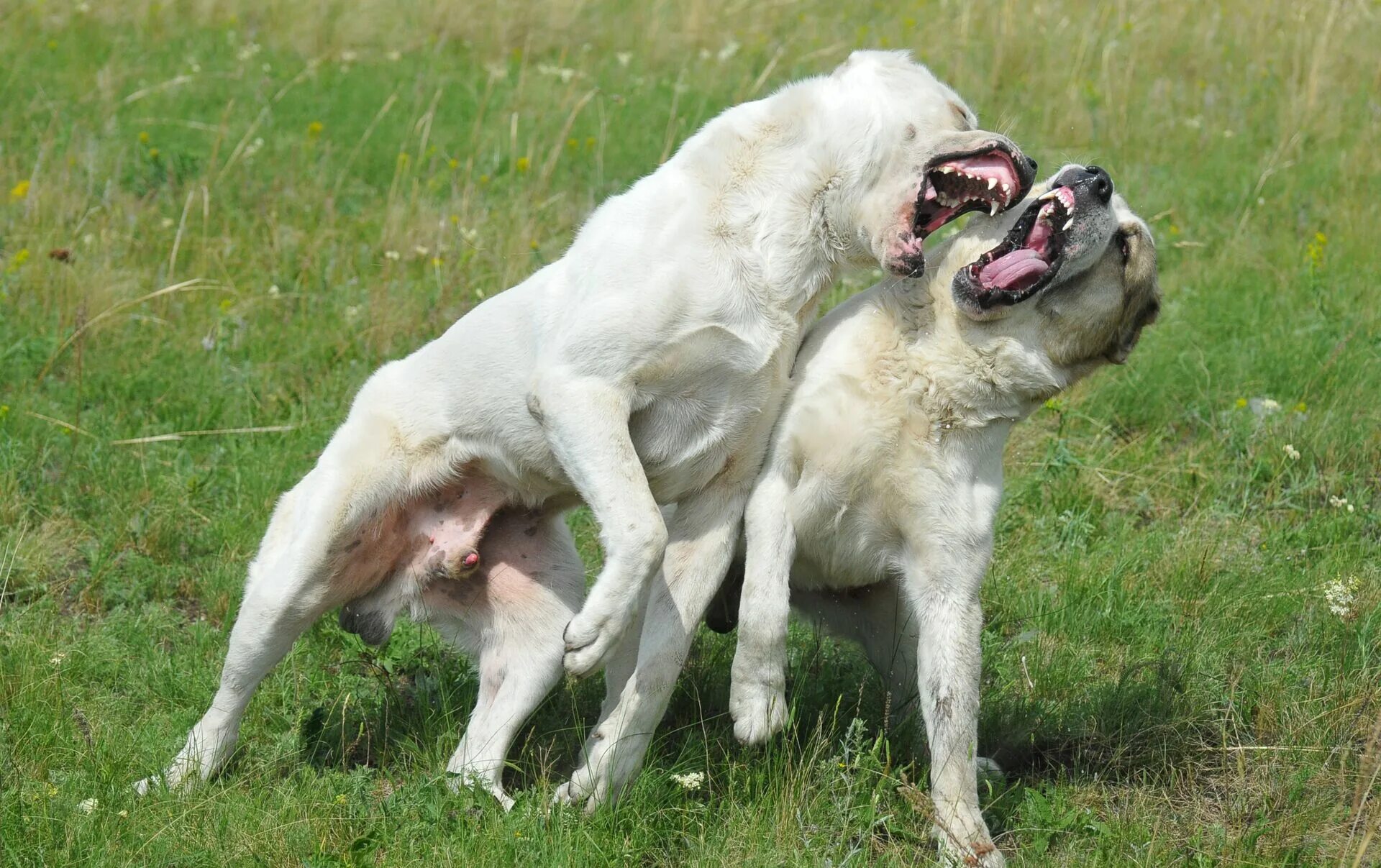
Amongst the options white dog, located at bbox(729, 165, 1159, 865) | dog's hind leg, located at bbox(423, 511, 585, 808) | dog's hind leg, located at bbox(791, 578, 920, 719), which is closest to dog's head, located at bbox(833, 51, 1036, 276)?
white dog, located at bbox(729, 165, 1159, 865)

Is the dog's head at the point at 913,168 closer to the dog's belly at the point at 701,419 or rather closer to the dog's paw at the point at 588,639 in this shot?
the dog's belly at the point at 701,419

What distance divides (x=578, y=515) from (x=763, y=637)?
6.89ft

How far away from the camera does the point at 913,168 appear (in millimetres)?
3967

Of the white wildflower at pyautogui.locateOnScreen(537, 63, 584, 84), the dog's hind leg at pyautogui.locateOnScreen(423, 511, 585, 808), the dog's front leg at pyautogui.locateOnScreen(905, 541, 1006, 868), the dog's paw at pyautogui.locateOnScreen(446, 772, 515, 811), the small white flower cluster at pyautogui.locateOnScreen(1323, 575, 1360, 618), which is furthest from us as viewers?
the white wildflower at pyautogui.locateOnScreen(537, 63, 584, 84)

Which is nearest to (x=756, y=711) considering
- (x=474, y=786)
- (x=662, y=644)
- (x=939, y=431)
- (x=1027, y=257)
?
(x=662, y=644)

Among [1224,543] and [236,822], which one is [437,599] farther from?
[1224,543]

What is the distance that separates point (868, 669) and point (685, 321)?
1519mm

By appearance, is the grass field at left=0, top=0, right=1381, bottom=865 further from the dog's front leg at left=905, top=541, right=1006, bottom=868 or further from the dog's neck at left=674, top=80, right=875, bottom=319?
the dog's neck at left=674, top=80, right=875, bottom=319

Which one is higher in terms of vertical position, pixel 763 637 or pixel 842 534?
pixel 842 534

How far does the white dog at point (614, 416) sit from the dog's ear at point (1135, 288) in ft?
1.21

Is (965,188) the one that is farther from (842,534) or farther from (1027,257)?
(842,534)

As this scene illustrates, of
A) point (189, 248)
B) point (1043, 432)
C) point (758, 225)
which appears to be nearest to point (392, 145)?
point (189, 248)

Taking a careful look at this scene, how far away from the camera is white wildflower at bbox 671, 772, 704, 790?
3.75 m

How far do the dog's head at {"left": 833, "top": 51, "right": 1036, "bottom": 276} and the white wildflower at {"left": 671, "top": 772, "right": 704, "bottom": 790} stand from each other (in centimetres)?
142
